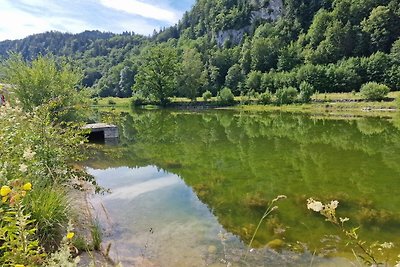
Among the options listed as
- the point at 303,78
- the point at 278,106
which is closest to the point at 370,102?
the point at 278,106

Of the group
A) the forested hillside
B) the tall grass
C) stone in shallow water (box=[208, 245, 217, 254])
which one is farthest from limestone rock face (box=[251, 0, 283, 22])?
the tall grass

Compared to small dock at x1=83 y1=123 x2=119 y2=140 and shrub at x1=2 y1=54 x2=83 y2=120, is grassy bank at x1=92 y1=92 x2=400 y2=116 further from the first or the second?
shrub at x1=2 y1=54 x2=83 y2=120

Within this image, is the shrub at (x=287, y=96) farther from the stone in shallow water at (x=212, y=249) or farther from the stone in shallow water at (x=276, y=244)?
the stone in shallow water at (x=212, y=249)

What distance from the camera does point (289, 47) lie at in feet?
368

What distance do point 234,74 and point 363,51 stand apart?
3724 cm

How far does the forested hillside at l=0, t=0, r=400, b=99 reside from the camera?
7650 cm

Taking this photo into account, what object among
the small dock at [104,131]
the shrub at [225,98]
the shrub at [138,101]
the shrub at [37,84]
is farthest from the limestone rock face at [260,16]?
the shrub at [37,84]

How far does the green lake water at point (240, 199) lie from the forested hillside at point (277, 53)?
753 inches

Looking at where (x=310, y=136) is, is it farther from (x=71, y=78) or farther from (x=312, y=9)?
(x=312, y=9)

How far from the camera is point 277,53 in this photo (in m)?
113

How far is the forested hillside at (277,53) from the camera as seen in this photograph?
76500mm

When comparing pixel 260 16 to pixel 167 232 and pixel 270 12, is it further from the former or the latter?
pixel 167 232

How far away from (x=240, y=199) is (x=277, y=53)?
353 feet

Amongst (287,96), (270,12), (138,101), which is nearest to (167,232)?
(287,96)
